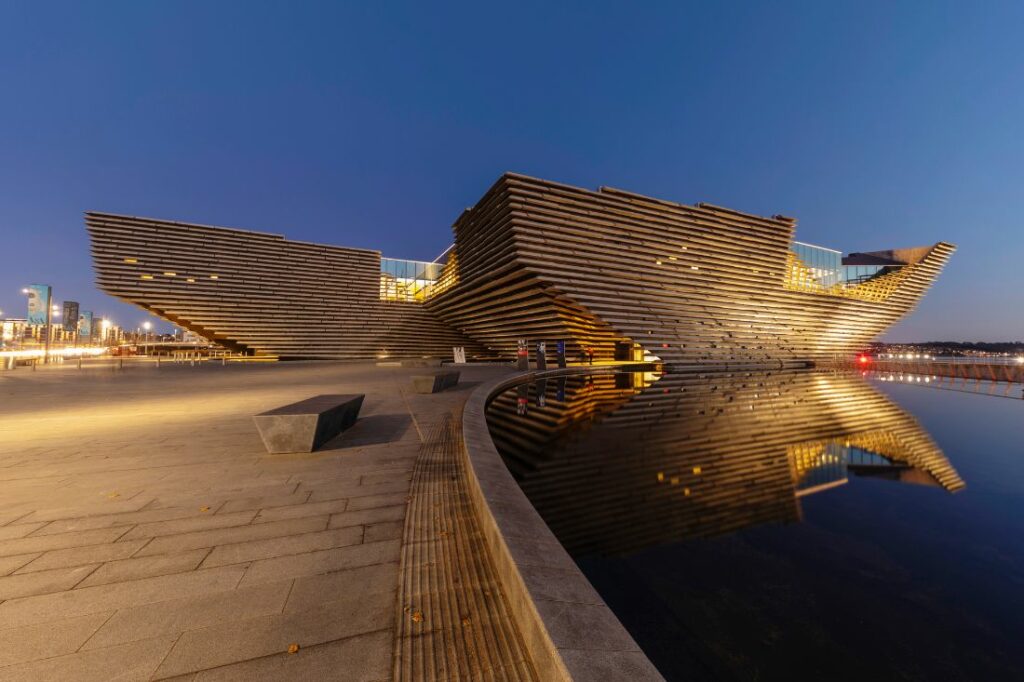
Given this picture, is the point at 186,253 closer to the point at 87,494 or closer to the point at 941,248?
the point at 87,494

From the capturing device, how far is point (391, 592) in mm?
2432

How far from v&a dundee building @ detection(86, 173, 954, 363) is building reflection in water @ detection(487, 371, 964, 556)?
1317 centimetres

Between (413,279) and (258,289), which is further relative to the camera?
(413,279)

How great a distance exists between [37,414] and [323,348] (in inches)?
1019

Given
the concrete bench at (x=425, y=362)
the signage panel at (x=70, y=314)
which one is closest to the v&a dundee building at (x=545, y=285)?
the signage panel at (x=70, y=314)

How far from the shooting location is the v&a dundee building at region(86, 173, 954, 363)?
23.6m

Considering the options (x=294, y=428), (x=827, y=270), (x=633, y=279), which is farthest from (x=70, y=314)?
(x=827, y=270)

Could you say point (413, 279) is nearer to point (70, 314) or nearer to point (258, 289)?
point (258, 289)

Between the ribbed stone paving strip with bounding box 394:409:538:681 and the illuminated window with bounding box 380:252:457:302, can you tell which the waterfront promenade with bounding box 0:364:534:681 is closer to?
the ribbed stone paving strip with bounding box 394:409:538:681

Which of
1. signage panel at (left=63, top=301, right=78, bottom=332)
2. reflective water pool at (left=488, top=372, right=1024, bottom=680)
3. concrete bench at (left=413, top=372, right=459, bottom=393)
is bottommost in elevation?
reflective water pool at (left=488, top=372, right=1024, bottom=680)

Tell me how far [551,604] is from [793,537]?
3.89m

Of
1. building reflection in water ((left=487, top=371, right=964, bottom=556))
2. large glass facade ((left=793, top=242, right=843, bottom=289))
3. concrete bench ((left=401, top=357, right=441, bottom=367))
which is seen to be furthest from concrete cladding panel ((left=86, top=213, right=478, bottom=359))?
large glass facade ((left=793, top=242, right=843, bottom=289))

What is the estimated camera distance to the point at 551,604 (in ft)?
6.12

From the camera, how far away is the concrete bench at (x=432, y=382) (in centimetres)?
1175
